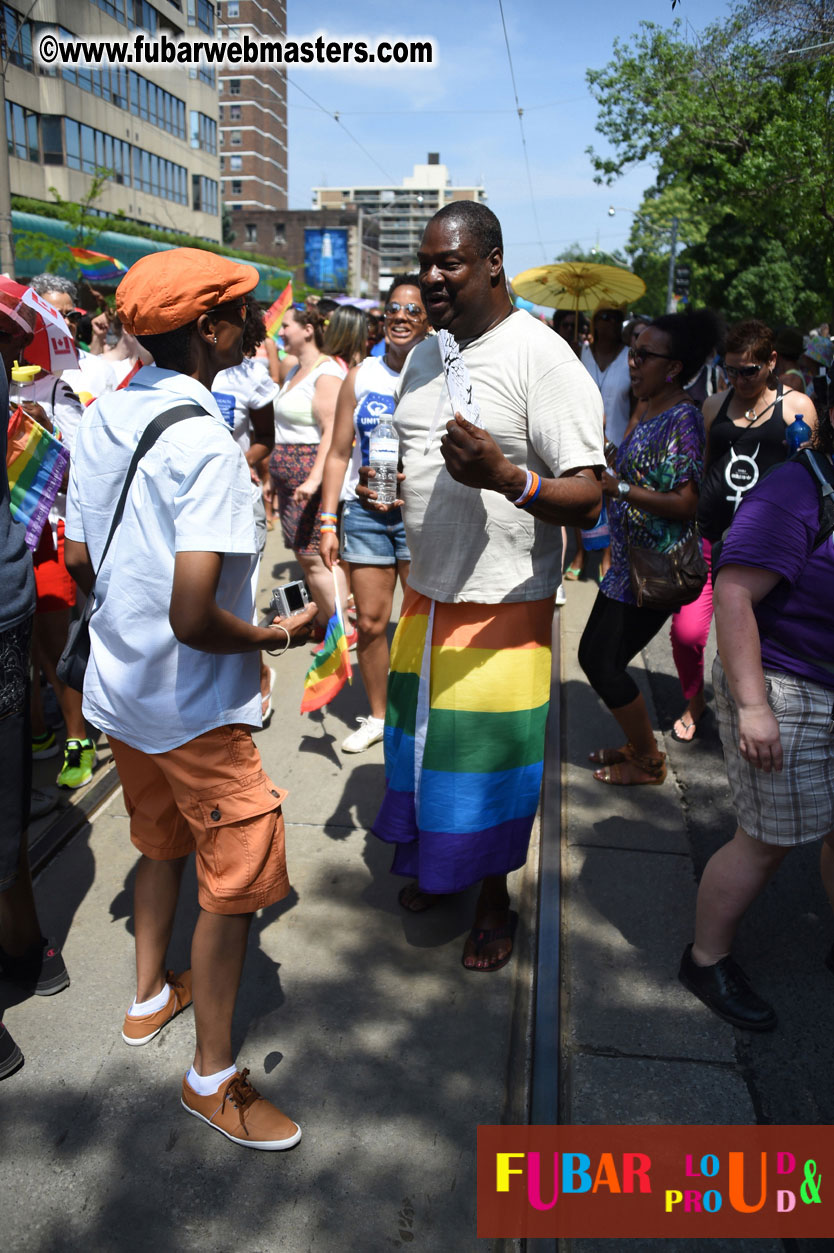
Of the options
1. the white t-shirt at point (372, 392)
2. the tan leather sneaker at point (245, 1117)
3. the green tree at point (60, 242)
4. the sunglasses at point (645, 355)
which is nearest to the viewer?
the tan leather sneaker at point (245, 1117)

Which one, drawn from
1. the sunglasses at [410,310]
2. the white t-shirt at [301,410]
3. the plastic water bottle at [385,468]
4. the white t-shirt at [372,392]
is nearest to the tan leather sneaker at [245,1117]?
the plastic water bottle at [385,468]

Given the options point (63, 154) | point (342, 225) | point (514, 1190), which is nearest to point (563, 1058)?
point (514, 1190)

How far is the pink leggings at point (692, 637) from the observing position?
4629 millimetres

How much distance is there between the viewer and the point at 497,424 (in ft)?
8.46

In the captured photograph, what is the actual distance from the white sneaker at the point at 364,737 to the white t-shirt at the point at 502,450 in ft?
5.97

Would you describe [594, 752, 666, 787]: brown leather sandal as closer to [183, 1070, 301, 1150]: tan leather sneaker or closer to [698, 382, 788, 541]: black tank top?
[698, 382, 788, 541]: black tank top

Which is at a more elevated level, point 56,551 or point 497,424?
point 497,424

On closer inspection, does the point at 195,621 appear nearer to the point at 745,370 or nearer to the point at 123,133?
the point at 745,370

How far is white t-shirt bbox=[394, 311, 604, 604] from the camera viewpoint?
2488 mm

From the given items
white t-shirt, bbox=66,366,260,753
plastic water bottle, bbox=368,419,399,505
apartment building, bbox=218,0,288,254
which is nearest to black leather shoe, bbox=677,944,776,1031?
white t-shirt, bbox=66,366,260,753

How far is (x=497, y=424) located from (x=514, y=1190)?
1878mm

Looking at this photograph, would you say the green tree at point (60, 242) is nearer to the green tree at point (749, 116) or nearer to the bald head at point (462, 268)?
the green tree at point (749, 116)

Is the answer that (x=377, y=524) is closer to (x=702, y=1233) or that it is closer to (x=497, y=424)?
(x=497, y=424)

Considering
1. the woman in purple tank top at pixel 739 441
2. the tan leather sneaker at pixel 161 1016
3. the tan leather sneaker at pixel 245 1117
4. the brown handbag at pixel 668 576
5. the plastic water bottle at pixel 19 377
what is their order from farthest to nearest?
1. the woman in purple tank top at pixel 739 441
2. the brown handbag at pixel 668 576
3. the plastic water bottle at pixel 19 377
4. the tan leather sneaker at pixel 161 1016
5. the tan leather sneaker at pixel 245 1117
